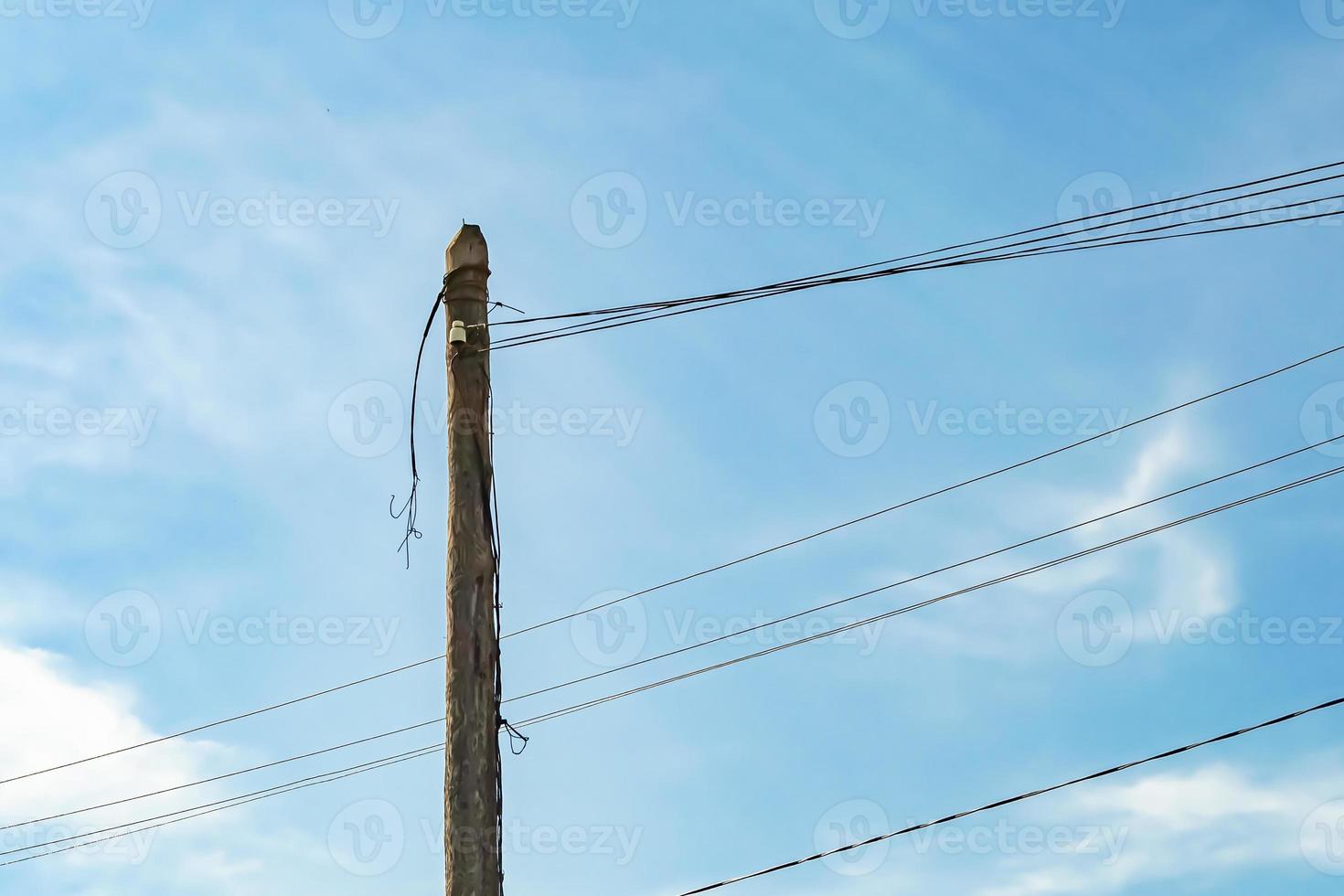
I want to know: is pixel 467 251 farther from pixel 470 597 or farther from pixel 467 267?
pixel 470 597

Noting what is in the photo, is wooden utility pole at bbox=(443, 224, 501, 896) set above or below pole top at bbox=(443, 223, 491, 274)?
below

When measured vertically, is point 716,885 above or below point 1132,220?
below

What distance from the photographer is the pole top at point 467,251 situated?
904cm

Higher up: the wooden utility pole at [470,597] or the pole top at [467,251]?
the pole top at [467,251]

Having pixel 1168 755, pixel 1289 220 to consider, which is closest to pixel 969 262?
pixel 1289 220

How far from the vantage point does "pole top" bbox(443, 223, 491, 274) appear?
9.04 metres

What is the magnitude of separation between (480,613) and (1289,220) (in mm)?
6791

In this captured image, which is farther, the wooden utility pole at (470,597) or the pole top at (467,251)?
the pole top at (467,251)

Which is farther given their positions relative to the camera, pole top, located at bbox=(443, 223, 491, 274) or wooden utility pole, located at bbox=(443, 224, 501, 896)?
pole top, located at bbox=(443, 223, 491, 274)

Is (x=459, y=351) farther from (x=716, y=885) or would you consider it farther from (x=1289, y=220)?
(x=1289, y=220)

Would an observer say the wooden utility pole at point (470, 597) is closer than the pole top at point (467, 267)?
Yes

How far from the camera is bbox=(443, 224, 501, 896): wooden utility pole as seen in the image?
7547 millimetres

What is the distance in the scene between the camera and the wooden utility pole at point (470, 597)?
24.8 feet

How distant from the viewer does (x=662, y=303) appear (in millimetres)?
10219
